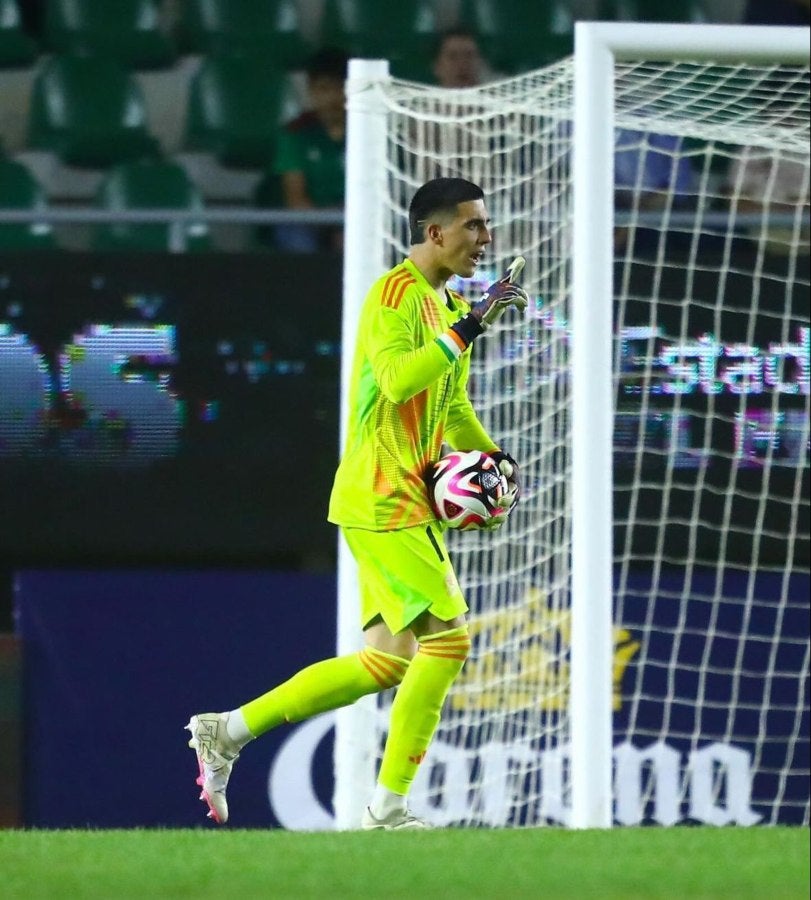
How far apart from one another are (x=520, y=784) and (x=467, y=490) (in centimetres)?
259

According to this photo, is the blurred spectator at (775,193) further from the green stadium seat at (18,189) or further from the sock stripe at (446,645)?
the green stadium seat at (18,189)

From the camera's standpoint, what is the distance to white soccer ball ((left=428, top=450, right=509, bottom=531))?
5270 millimetres

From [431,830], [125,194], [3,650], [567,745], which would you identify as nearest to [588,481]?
[431,830]

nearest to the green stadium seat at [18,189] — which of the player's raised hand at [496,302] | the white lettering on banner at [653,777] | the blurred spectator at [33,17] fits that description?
the blurred spectator at [33,17]

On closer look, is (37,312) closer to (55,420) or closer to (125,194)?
(55,420)

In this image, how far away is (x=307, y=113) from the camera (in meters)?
8.74

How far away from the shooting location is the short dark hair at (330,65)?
8.76 meters

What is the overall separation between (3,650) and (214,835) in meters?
3.06

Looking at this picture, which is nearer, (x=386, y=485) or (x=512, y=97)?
(x=386, y=485)

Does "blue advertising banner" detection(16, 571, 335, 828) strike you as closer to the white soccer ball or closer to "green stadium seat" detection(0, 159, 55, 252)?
"green stadium seat" detection(0, 159, 55, 252)

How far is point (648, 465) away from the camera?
7559 mm

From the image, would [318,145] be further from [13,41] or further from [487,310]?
[487,310]

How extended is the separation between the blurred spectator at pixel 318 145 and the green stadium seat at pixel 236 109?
18.4 inches

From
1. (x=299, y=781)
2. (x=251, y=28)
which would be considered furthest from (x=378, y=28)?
(x=299, y=781)
